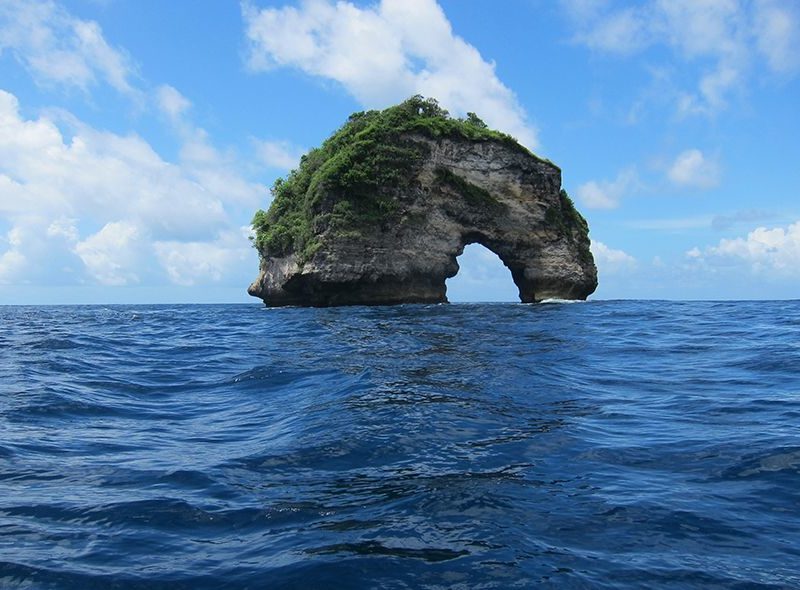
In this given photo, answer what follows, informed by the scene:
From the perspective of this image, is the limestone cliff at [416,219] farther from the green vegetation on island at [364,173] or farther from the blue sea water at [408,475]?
the blue sea water at [408,475]

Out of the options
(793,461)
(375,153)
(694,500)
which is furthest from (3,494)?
(375,153)

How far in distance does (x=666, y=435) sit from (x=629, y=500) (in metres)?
2.20

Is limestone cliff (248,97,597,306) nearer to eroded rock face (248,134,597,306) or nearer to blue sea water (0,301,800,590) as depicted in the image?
eroded rock face (248,134,597,306)

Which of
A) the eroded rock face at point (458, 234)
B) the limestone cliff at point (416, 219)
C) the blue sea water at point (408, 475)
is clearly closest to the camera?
the blue sea water at point (408, 475)

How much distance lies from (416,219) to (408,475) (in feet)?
110

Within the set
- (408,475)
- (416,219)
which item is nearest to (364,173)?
(416,219)

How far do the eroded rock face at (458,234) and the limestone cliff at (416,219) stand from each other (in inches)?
2.6

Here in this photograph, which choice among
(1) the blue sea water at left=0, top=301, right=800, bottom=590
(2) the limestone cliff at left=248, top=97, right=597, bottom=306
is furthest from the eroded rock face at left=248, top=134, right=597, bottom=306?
(1) the blue sea water at left=0, top=301, right=800, bottom=590

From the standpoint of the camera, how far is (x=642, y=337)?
51.6 ft

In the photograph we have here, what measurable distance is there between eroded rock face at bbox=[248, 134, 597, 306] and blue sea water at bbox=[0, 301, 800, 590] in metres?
25.6

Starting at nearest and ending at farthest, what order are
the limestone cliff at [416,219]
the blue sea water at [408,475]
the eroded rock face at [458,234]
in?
the blue sea water at [408,475] → the limestone cliff at [416,219] → the eroded rock face at [458,234]

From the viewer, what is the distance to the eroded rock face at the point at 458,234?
37094 mm

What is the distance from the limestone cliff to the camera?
3662 cm

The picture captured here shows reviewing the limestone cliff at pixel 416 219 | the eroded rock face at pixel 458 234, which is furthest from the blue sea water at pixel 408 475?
the eroded rock face at pixel 458 234
